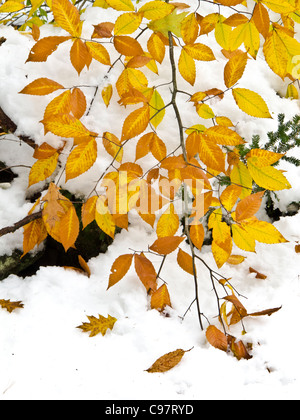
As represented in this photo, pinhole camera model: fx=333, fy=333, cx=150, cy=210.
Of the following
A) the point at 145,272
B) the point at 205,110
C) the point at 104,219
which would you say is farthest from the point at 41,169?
the point at 205,110

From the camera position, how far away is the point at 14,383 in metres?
0.79

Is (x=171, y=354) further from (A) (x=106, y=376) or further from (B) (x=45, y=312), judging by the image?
(B) (x=45, y=312)

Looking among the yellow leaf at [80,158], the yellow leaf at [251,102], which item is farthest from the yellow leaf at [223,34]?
the yellow leaf at [80,158]

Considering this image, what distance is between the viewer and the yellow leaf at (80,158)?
2.95ft

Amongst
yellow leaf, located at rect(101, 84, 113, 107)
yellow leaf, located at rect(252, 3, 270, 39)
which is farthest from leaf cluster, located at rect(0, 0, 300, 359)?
yellow leaf, located at rect(101, 84, 113, 107)

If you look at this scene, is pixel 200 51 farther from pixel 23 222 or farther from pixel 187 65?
pixel 23 222

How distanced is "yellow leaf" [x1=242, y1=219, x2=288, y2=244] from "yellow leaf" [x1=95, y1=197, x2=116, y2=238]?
41 cm

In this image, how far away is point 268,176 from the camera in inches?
37.2

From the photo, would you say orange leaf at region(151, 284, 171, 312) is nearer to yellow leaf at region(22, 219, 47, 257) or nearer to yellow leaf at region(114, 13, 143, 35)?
yellow leaf at region(22, 219, 47, 257)

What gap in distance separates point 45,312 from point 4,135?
2.69ft

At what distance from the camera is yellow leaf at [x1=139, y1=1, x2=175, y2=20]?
0.90m

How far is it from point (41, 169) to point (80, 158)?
301 mm

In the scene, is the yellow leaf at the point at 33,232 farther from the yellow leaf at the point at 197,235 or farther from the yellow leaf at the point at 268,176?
the yellow leaf at the point at 268,176

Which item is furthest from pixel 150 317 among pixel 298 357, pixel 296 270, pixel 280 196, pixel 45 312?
pixel 280 196
